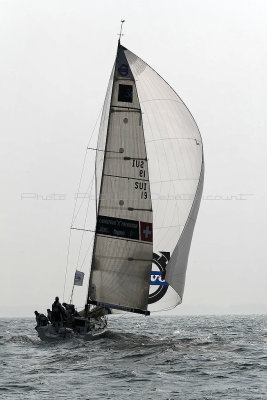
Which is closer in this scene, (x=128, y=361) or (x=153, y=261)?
(x=128, y=361)

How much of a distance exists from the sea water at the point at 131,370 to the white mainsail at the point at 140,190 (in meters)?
2.85

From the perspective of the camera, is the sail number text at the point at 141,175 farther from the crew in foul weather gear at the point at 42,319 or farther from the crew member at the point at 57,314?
the crew in foul weather gear at the point at 42,319

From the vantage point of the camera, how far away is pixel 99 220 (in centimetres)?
3069

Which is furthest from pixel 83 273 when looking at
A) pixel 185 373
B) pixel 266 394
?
pixel 266 394

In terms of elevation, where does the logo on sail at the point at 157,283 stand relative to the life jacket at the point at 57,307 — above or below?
above

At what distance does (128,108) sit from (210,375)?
1379cm

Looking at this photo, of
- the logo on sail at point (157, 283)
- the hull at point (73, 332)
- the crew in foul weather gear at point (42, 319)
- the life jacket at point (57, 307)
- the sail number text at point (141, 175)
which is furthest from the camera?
the logo on sail at point (157, 283)

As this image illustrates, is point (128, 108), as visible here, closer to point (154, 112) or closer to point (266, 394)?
point (154, 112)

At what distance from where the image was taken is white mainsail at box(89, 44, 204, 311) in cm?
3030

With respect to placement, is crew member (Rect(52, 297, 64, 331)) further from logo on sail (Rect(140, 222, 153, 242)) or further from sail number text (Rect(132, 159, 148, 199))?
sail number text (Rect(132, 159, 148, 199))

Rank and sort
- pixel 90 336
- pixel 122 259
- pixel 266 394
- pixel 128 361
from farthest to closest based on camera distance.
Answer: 1. pixel 122 259
2. pixel 90 336
3. pixel 128 361
4. pixel 266 394

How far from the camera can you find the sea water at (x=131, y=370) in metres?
17.7

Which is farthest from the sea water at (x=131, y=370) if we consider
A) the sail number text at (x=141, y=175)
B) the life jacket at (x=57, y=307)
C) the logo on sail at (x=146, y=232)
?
the sail number text at (x=141, y=175)

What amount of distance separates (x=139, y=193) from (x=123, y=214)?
1.15 metres
